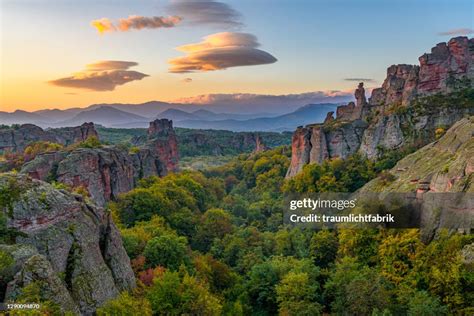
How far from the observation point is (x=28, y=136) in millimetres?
113688

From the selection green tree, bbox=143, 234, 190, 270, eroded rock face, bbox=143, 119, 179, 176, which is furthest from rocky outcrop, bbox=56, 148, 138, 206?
green tree, bbox=143, 234, 190, 270

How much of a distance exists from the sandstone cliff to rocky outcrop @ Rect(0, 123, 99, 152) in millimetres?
71311

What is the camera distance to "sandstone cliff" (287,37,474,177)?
67.8 meters

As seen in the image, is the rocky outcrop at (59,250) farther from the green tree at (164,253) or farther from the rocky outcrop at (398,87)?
the rocky outcrop at (398,87)

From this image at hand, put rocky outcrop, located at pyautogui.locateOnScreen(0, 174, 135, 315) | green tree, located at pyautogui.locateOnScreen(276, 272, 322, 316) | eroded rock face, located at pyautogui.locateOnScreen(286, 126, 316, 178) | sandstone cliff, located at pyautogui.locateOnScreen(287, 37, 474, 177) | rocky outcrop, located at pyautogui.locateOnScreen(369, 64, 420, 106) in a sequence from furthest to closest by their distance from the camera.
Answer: eroded rock face, located at pyautogui.locateOnScreen(286, 126, 316, 178) → rocky outcrop, located at pyautogui.locateOnScreen(369, 64, 420, 106) → sandstone cliff, located at pyautogui.locateOnScreen(287, 37, 474, 177) → green tree, located at pyautogui.locateOnScreen(276, 272, 322, 316) → rocky outcrop, located at pyautogui.locateOnScreen(0, 174, 135, 315)

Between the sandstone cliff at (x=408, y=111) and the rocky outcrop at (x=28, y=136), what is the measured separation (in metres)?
71.3

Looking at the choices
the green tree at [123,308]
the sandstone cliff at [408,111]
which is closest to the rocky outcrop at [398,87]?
the sandstone cliff at [408,111]

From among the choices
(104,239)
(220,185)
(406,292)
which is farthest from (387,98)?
(104,239)

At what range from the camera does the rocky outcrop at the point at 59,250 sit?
2069 centimetres

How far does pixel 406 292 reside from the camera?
1335 inches

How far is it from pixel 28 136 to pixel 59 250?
102571 millimetres

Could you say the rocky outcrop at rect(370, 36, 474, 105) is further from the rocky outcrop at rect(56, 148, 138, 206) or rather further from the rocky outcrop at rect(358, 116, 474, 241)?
the rocky outcrop at rect(56, 148, 138, 206)

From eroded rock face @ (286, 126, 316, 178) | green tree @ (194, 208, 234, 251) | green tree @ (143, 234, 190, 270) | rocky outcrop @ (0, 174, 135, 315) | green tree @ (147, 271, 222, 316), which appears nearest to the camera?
rocky outcrop @ (0, 174, 135, 315)

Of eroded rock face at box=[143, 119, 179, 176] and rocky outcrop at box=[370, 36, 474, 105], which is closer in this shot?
rocky outcrop at box=[370, 36, 474, 105]
